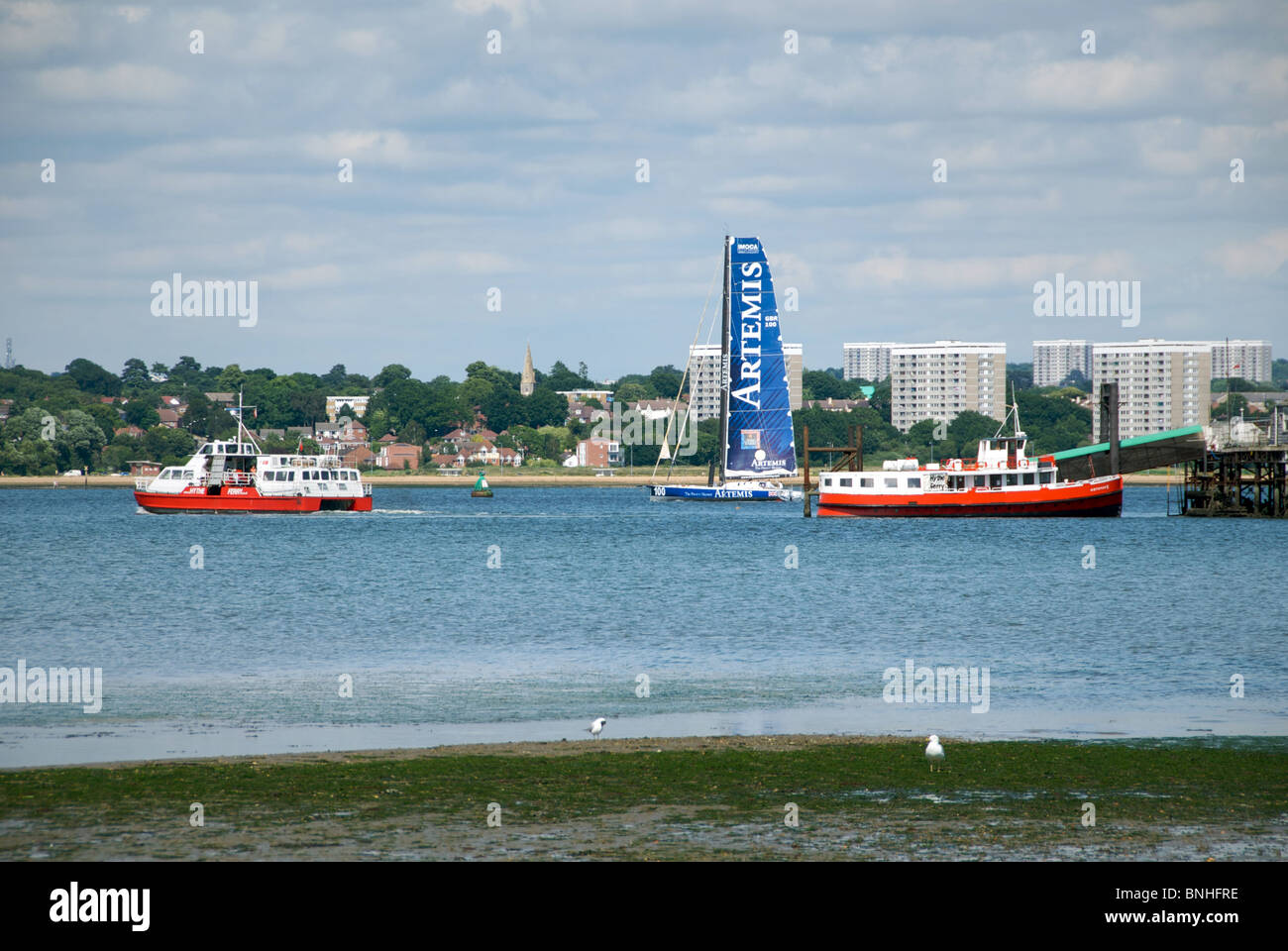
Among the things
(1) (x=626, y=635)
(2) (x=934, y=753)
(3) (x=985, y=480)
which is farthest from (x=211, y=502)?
(2) (x=934, y=753)

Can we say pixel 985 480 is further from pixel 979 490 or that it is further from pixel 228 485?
pixel 228 485

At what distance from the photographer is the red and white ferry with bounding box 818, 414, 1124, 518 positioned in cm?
10244

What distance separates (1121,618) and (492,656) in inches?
879

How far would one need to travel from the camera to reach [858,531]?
98.9 metres

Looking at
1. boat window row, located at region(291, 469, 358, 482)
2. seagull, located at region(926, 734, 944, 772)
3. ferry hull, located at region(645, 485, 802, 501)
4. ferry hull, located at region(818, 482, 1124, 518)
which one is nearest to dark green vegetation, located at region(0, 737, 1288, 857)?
seagull, located at region(926, 734, 944, 772)

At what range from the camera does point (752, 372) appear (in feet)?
375

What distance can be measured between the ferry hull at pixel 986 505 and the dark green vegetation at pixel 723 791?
8144cm

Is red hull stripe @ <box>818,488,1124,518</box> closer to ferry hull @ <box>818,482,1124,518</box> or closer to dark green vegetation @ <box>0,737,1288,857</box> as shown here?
ferry hull @ <box>818,482,1124,518</box>

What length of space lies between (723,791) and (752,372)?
96531 mm

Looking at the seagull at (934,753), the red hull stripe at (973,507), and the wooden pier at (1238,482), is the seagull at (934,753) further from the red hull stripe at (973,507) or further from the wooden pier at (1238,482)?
the wooden pier at (1238,482)

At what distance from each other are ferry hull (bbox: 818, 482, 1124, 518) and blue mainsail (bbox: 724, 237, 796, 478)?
9.65 metres

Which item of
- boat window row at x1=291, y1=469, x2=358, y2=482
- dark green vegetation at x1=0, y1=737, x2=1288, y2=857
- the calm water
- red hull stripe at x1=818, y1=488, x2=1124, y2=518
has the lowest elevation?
the calm water

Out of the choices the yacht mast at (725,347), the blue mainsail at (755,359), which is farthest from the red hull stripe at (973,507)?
the yacht mast at (725,347)

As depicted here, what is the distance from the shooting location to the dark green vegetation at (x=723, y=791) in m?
16.7
